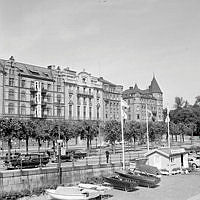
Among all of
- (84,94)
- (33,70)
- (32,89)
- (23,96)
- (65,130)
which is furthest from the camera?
(84,94)

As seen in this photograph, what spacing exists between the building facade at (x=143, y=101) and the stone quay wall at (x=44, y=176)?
8886 centimetres

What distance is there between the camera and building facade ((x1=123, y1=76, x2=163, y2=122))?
126500mm

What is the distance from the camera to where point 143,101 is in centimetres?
13025

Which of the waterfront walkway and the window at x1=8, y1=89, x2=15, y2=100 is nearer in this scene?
the waterfront walkway

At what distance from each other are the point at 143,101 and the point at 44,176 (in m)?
105

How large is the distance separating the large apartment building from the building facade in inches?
1081

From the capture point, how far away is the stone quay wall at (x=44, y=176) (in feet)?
84.3

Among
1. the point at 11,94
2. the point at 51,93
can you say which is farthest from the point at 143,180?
the point at 51,93

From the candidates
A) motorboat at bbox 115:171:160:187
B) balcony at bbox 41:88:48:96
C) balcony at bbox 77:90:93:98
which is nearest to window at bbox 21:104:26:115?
balcony at bbox 41:88:48:96

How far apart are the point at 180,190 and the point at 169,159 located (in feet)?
27.5

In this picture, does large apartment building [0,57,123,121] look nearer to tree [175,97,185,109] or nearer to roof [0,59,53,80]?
roof [0,59,53,80]

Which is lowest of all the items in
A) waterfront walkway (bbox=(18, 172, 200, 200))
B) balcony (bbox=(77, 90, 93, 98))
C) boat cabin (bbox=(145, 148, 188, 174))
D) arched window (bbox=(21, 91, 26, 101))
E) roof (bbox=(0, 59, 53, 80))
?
waterfront walkway (bbox=(18, 172, 200, 200))

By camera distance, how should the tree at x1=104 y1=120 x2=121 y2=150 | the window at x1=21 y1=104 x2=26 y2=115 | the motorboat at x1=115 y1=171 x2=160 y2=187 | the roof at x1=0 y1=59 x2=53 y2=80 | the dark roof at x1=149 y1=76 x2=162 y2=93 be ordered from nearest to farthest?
the motorboat at x1=115 y1=171 x2=160 y2=187 → the tree at x1=104 y1=120 x2=121 y2=150 → the window at x1=21 y1=104 x2=26 y2=115 → the roof at x1=0 y1=59 x2=53 y2=80 → the dark roof at x1=149 y1=76 x2=162 y2=93

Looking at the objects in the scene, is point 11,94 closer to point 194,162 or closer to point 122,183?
point 194,162
